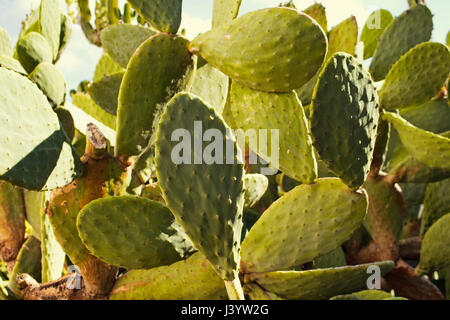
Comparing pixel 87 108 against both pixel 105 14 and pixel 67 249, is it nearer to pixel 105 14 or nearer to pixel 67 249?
pixel 67 249

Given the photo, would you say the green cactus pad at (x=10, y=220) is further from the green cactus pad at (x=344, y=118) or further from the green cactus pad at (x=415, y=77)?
the green cactus pad at (x=415, y=77)

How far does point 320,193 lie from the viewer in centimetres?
114

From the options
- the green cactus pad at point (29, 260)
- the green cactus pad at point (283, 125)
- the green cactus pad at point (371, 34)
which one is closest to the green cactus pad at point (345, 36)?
the green cactus pad at point (371, 34)

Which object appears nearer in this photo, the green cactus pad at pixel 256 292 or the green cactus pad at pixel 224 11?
the green cactus pad at pixel 256 292

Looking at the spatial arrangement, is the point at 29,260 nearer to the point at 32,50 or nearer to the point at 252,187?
the point at 32,50

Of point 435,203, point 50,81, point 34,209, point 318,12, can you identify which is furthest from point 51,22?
point 435,203

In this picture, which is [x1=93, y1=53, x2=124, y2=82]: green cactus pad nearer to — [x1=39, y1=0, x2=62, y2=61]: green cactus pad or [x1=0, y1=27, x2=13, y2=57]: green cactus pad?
[x1=39, y1=0, x2=62, y2=61]: green cactus pad

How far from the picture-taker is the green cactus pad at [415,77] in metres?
1.48

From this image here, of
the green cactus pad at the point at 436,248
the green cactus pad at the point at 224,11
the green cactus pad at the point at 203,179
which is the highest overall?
the green cactus pad at the point at 224,11

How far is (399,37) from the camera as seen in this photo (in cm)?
178

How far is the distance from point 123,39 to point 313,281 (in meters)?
0.98

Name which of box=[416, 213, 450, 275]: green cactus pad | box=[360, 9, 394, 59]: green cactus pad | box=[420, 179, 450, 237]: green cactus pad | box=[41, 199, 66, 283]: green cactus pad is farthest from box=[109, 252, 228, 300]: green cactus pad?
box=[360, 9, 394, 59]: green cactus pad

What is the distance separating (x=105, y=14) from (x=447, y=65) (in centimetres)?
325

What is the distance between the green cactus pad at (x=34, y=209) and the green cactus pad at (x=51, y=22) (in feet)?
1.82
